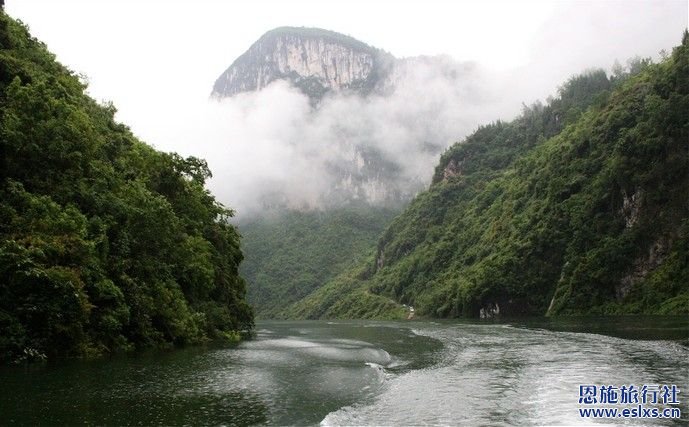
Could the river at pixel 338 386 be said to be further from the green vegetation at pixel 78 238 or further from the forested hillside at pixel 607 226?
the forested hillside at pixel 607 226

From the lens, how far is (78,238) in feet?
117

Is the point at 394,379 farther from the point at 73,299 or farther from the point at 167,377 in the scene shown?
the point at 73,299

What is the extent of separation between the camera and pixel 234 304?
7294cm

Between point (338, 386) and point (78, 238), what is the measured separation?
19.1m

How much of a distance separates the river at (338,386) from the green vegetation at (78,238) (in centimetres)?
316

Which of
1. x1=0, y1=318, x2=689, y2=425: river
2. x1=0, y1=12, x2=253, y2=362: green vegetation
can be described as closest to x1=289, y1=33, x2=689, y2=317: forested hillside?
x1=0, y1=318, x2=689, y2=425: river

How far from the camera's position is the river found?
21016mm

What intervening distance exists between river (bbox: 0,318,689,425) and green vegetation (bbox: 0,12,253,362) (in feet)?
10.4

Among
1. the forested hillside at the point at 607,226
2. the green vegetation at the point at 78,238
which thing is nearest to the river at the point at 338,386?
the green vegetation at the point at 78,238

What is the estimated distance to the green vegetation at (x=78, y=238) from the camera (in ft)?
107

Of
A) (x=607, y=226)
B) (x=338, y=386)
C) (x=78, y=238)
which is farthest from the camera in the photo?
(x=607, y=226)

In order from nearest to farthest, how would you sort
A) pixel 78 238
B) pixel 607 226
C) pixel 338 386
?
1. pixel 338 386
2. pixel 78 238
3. pixel 607 226

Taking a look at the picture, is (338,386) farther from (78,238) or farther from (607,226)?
(607,226)

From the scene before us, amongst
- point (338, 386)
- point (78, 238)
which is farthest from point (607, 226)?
point (78, 238)
